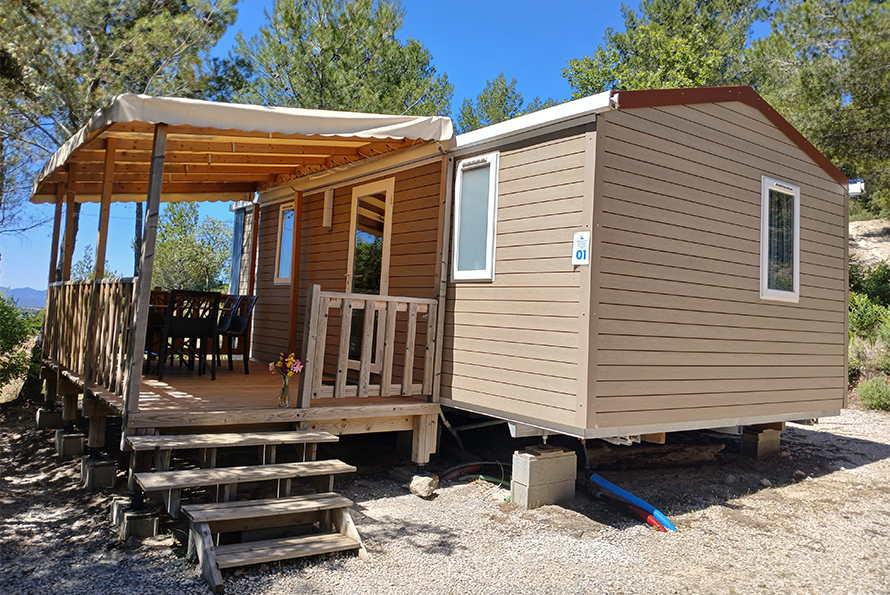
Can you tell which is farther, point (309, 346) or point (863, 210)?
point (863, 210)

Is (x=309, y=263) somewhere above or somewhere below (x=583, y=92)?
below

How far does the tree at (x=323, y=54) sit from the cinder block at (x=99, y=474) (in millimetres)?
11105

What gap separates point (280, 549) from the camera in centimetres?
353

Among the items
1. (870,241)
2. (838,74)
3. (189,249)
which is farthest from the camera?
(189,249)

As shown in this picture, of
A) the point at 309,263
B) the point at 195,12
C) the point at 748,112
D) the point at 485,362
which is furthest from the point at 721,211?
the point at 195,12

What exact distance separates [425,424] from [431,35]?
17125 mm

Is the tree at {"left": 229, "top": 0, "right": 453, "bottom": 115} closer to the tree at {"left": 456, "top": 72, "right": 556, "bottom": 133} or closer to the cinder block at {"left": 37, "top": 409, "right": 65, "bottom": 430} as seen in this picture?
the cinder block at {"left": 37, "top": 409, "right": 65, "bottom": 430}

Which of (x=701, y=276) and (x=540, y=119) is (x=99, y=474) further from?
(x=701, y=276)

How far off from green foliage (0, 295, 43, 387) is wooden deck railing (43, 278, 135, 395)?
1.84 metres

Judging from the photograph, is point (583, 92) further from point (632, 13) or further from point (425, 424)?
point (425, 424)

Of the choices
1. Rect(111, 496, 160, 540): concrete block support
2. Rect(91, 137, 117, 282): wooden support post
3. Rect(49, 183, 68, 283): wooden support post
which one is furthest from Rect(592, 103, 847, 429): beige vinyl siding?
Rect(49, 183, 68, 283): wooden support post

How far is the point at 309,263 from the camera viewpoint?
7.85m

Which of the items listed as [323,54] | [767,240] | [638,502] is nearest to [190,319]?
[638,502]

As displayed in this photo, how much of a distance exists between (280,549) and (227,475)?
1.85 feet
